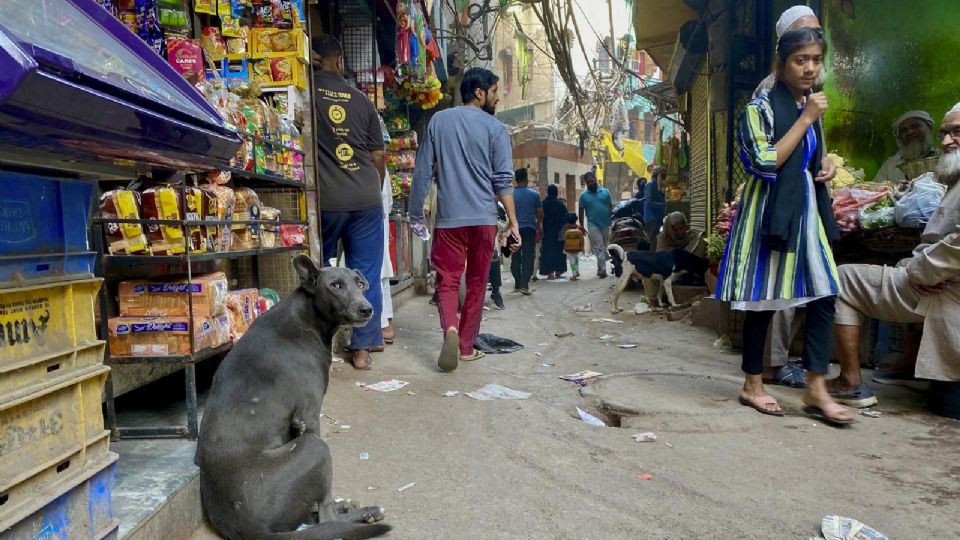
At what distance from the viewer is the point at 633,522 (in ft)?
8.04

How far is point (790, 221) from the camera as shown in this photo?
3.48 m

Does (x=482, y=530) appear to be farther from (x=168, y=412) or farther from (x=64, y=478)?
(x=168, y=412)

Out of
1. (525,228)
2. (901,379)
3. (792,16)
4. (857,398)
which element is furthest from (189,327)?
(525,228)

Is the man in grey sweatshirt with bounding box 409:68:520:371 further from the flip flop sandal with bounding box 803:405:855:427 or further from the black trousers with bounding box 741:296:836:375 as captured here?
the flip flop sandal with bounding box 803:405:855:427

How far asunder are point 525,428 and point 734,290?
147cm

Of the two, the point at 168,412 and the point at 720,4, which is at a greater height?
the point at 720,4


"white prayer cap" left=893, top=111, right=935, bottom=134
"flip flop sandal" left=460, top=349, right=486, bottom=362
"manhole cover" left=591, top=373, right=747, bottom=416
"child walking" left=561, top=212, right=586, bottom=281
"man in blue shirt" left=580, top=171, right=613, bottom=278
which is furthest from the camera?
"man in blue shirt" left=580, top=171, right=613, bottom=278

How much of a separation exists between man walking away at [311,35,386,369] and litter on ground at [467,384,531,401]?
1.05 metres

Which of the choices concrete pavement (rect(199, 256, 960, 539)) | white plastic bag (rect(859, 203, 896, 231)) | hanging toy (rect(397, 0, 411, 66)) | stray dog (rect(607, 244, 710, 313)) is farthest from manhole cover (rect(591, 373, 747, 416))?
hanging toy (rect(397, 0, 411, 66))

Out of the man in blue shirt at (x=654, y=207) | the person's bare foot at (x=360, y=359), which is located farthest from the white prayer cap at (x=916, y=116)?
the man in blue shirt at (x=654, y=207)

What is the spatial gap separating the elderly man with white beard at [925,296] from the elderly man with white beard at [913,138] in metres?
1.78

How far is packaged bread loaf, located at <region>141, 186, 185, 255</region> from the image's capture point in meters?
2.79

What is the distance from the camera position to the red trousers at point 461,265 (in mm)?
4918

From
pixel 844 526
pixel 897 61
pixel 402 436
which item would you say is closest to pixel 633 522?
pixel 844 526
